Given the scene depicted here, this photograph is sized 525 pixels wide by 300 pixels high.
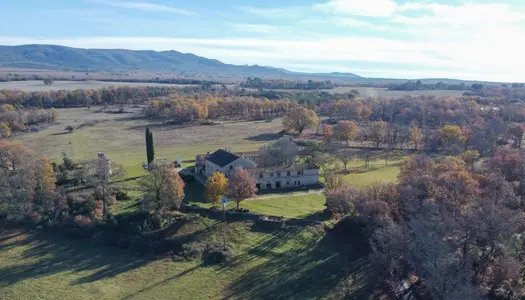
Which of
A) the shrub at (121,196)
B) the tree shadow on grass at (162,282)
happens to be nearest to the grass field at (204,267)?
the tree shadow on grass at (162,282)

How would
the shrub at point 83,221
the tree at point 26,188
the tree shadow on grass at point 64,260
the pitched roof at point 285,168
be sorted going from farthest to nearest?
1. the pitched roof at point 285,168
2. the tree at point 26,188
3. the shrub at point 83,221
4. the tree shadow on grass at point 64,260

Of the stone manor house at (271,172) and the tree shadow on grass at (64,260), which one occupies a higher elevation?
the stone manor house at (271,172)

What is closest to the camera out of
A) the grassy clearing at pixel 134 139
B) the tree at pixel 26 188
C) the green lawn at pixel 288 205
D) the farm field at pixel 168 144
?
the tree at pixel 26 188

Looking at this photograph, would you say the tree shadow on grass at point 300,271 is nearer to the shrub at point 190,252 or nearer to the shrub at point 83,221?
the shrub at point 190,252

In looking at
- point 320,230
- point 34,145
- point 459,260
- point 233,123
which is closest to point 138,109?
point 233,123

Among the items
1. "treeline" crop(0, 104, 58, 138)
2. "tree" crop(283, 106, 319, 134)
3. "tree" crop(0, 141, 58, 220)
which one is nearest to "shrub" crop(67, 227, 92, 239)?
"tree" crop(0, 141, 58, 220)

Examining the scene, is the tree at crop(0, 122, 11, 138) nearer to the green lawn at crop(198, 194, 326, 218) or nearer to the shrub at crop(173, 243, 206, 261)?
the green lawn at crop(198, 194, 326, 218)

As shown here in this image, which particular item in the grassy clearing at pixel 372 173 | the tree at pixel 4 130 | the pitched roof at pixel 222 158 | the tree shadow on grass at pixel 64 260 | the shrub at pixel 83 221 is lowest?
the tree shadow on grass at pixel 64 260

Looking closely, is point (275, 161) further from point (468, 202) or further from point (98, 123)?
point (98, 123)

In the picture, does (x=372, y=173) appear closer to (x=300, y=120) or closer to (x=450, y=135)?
(x=450, y=135)
